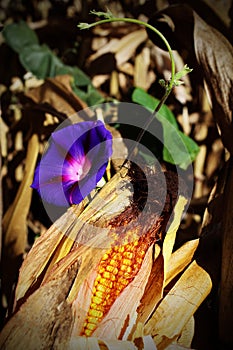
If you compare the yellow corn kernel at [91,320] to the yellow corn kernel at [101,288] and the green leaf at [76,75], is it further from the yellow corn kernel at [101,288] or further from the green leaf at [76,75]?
the green leaf at [76,75]

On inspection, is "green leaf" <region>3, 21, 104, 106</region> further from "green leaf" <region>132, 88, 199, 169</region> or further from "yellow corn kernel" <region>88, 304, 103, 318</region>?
"yellow corn kernel" <region>88, 304, 103, 318</region>

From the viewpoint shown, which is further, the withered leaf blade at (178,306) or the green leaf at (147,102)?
the green leaf at (147,102)

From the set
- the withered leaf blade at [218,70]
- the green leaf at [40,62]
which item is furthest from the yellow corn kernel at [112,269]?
the green leaf at [40,62]

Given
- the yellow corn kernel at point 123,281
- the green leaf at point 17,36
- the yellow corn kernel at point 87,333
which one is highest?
the green leaf at point 17,36

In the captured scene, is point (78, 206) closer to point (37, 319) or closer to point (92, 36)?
point (37, 319)

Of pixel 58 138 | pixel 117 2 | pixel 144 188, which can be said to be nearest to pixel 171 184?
pixel 144 188

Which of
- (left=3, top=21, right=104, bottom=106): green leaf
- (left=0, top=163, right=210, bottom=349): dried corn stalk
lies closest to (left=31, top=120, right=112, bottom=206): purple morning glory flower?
(left=0, top=163, right=210, bottom=349): dried corn stalk
